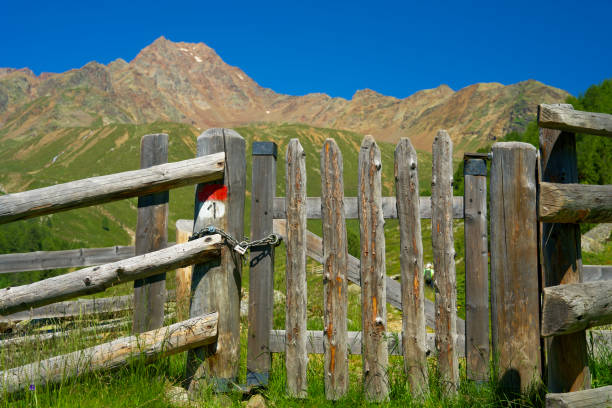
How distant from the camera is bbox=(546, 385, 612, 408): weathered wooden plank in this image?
2.17 m

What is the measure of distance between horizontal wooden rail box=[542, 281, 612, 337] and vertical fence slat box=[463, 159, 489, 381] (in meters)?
0.86

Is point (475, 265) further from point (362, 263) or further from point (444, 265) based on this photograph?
point (362, 263)

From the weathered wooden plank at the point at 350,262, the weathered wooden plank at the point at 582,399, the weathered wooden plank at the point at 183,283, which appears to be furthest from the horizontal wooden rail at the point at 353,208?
the weathered wooden plank at the point at 183,283

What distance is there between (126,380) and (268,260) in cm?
130

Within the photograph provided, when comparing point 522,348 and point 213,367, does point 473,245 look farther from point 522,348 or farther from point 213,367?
point 213,367

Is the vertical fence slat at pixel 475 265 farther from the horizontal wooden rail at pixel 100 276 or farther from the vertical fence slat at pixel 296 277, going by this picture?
the horizontal wooden rail at pixel 100 276

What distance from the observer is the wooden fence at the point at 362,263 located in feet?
9.18

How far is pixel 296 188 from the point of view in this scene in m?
3.36

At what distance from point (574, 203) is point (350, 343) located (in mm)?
1841

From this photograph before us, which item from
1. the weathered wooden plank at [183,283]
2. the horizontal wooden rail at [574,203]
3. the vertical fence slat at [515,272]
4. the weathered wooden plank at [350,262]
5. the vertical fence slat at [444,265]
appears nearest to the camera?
the horizontal wooden rail at [574,203]

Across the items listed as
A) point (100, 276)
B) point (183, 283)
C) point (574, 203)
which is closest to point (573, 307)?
point (574, 203)

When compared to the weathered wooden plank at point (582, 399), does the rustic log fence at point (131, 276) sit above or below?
above

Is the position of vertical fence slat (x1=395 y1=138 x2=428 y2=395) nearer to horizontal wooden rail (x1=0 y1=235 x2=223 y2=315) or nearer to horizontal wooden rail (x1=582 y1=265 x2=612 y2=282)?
horizontal wooden rail (x1=0 y1=235 x2=223 y2=315)

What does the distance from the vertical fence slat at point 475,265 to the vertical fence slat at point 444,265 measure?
0.36ft
